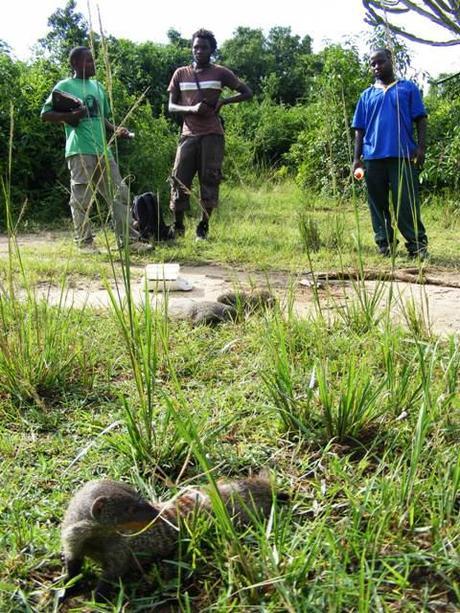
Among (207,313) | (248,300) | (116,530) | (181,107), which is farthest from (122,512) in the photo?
(181,107)

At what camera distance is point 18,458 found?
75.4 inches

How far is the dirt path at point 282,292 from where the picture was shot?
329cm

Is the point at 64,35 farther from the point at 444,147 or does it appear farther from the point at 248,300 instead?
the point at 248,300

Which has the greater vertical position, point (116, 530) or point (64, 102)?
point (64, 102)

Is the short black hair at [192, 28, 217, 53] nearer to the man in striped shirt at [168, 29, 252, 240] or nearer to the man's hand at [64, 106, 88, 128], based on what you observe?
the man in striped shirt at [168, 29, 252, 240]

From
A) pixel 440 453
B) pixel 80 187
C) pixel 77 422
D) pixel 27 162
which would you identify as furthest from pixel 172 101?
pixel 440 453

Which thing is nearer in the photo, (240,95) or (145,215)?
(145,215)

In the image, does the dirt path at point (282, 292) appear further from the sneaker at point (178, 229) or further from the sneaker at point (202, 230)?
the sneaker at point (178, 229)

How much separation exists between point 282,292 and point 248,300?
695 millimetres

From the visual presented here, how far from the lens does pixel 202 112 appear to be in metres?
5.85

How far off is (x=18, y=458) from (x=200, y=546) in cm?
70

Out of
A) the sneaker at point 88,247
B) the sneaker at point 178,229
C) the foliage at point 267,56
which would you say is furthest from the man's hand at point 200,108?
the foliage at point 267,56

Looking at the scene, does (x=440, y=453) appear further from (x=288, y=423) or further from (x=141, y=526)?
(x=141, y=526)

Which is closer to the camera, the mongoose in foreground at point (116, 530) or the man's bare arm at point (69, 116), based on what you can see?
the mongoose in foreground at point (116, 530)
